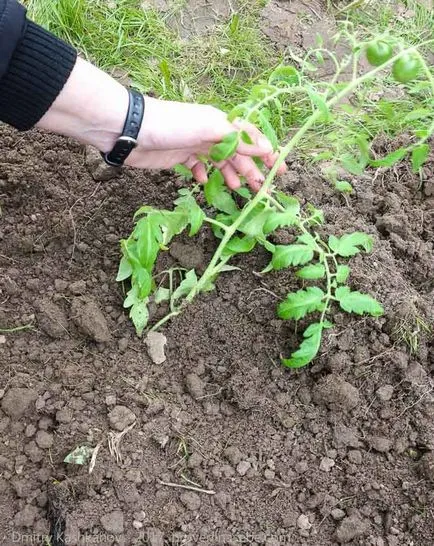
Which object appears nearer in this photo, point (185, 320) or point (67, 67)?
point (67, 67)

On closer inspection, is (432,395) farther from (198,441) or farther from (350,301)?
(198,441)

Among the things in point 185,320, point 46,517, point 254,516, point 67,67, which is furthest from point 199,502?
point 67,67

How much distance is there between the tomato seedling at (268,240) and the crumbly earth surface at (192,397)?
67 millimetres

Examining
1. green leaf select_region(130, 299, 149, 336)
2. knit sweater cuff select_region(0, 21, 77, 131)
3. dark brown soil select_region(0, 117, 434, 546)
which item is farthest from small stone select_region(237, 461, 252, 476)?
knit sweater cuff select_region(0, 21, 77, 131)

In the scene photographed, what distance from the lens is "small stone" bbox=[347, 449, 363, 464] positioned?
6.08 ft

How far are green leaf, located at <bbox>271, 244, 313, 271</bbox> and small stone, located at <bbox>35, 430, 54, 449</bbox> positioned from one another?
30.0 inches

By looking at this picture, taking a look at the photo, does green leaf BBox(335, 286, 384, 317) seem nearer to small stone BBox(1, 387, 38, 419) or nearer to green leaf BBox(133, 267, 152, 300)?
green leaf BBox(133, 267, 152, 300)

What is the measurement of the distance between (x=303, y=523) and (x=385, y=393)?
433 millimetres

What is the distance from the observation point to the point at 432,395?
194 cm

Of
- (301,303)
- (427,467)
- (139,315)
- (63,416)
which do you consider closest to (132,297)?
(139,315)

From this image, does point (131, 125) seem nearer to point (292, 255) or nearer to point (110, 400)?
point (292, 255)

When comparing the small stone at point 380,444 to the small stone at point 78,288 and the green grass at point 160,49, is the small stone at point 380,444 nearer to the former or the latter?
the small stone at point 78,288

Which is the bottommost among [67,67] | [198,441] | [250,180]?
[198,441]

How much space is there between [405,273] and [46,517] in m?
1.31
